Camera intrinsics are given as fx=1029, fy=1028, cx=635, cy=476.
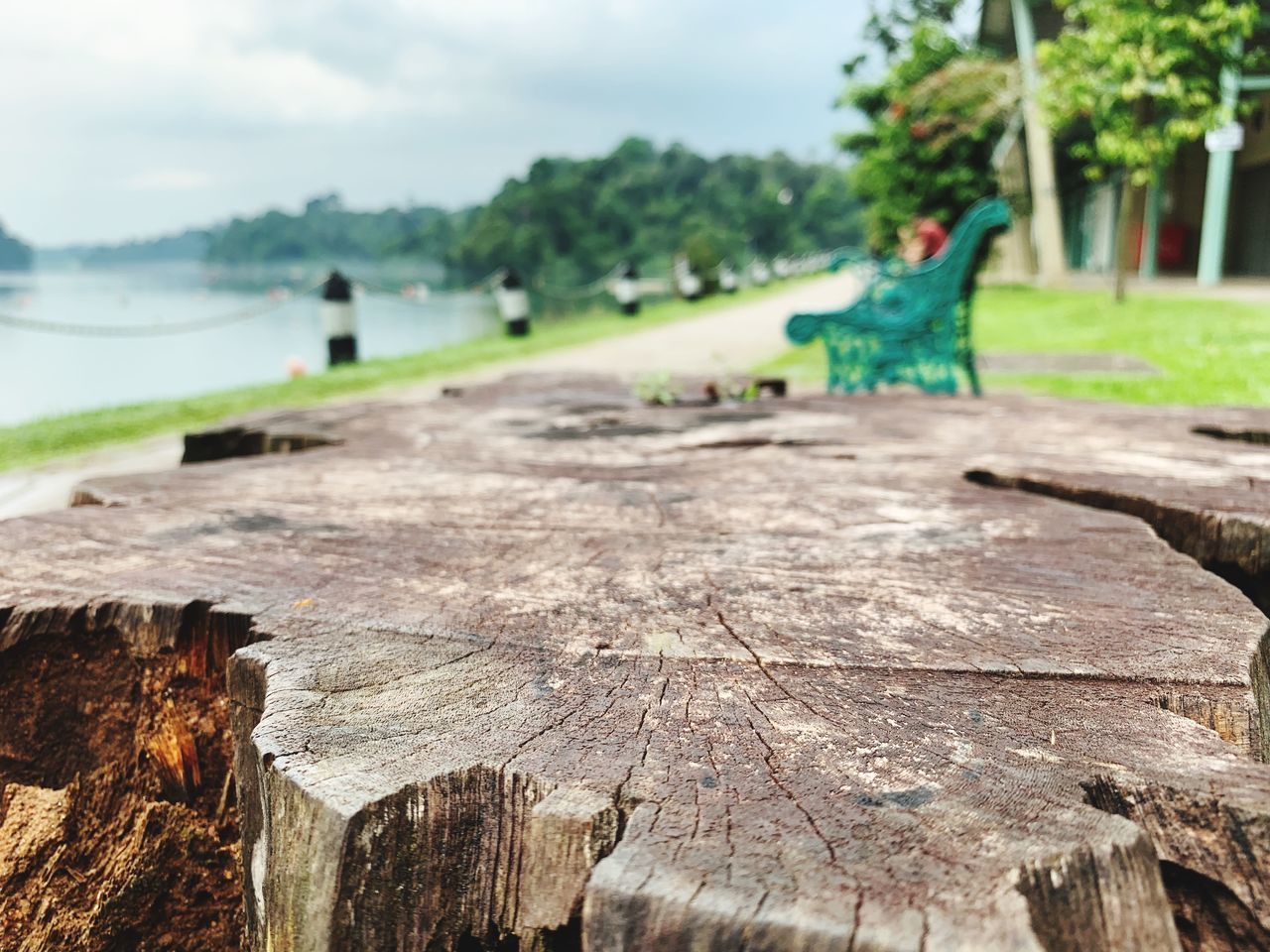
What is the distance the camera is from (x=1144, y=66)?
10.5 meters

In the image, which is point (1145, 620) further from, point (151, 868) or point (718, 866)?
point (151, 868)

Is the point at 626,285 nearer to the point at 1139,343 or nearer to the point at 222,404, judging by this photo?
the point at 1139,343

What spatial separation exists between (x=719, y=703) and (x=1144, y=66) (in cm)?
1178

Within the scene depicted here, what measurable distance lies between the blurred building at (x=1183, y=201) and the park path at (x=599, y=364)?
5039mm

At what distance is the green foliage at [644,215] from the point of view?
54.2 meters

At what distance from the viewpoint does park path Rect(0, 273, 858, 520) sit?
14.7ft

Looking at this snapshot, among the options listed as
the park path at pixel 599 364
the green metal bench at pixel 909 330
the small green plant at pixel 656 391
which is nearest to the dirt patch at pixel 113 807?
the park path at pixel 599 364

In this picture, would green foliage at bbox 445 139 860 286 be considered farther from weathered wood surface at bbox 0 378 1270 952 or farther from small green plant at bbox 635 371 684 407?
weathered wood surface at bbox 0 378 1270 952

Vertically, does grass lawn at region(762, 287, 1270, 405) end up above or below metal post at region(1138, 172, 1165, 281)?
below

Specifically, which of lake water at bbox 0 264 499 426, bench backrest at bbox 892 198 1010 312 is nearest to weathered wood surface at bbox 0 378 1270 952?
bench backrest at bbox 892 198 1010 312

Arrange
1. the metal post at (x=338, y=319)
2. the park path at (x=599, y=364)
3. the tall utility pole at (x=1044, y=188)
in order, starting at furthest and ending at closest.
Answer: the tall utility pole at (x=1044, y=188), the metal post at (x=338, y=319), the park path at (x=599, y=364)

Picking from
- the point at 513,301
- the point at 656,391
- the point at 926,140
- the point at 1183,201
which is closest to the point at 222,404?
the point at 656,391

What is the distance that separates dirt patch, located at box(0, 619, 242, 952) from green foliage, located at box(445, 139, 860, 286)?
33.9 meters

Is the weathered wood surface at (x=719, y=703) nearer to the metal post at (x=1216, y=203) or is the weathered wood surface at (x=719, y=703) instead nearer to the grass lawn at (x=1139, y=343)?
the grass lawn at (x=1139, y=343)
